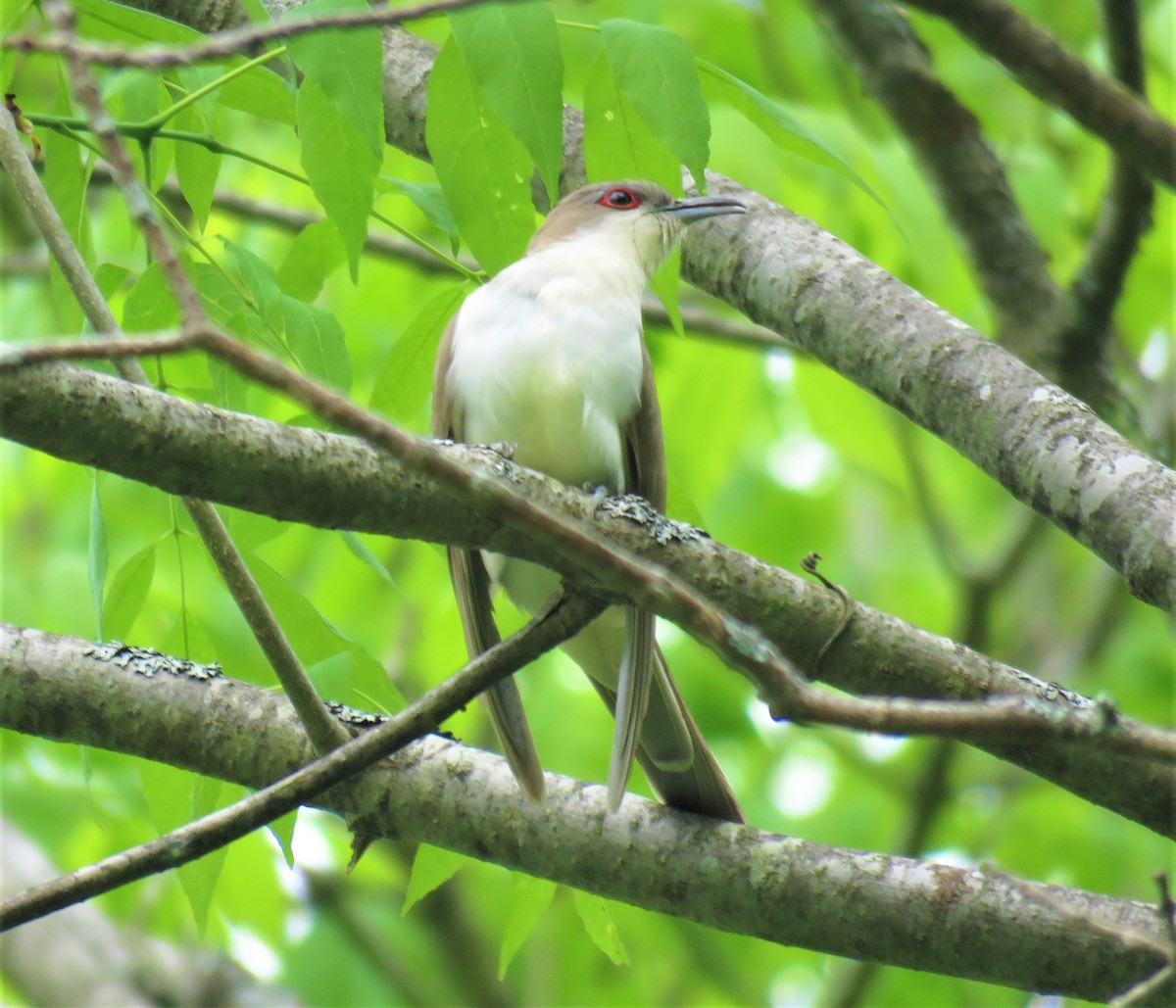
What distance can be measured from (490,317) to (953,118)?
6.17 feet

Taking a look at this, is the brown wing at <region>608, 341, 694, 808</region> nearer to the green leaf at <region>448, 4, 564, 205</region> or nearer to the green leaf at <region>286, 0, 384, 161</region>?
the green leaf at <region>448, 4, 564, 205</region>

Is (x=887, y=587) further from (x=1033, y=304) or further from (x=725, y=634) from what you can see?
(x=725, y=634)

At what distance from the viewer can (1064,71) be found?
2.34 m

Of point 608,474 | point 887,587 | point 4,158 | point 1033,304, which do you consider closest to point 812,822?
point 887,587

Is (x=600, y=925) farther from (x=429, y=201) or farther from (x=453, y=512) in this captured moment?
(x=429, y=201)

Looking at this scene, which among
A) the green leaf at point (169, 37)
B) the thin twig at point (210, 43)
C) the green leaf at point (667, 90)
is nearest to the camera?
the thin twig at point (210, 43)

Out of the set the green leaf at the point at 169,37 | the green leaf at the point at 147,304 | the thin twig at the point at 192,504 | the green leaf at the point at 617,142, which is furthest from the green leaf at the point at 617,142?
the thin twig at the point at 192,504

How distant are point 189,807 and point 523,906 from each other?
3.10 ft

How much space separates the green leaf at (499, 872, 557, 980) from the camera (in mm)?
3678

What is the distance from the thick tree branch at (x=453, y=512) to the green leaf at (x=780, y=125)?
97cm

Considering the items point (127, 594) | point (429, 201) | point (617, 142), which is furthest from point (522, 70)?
point (127, 594)

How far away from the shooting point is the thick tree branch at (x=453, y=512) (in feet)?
7.80

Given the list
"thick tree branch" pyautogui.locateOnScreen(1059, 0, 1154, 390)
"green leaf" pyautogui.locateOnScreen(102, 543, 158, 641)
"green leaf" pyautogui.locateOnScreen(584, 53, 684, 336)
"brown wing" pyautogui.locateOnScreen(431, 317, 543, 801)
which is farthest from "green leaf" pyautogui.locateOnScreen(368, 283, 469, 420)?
"thick tree branch" pyautogui.locateOnScreen(1059, 0, 1154, 390)

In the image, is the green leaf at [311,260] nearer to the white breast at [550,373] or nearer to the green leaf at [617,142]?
the white breast at [550,373]
